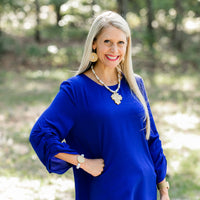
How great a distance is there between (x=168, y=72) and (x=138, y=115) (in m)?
10.7

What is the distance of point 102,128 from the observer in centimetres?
213

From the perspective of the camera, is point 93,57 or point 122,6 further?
point 122,6

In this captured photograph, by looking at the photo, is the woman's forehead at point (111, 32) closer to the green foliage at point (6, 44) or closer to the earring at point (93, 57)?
the earring at point (93, 57)

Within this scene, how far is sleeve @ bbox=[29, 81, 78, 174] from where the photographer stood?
2047 millimetres

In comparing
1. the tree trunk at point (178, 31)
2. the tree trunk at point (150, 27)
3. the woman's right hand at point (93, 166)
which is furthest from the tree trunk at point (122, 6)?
the woman's right hand at point (93, 166)

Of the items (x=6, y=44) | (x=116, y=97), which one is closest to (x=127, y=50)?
(x=116, y=97)

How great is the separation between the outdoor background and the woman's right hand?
170cm

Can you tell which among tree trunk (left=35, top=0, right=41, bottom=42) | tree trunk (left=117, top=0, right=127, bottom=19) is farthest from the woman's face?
tree trunk (left=35, top=0, right=41, bottom=42)

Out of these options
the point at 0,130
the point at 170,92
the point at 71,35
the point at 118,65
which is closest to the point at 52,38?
the point at 71,35

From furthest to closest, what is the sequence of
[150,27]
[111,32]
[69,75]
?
[150,27] < [69,75] < [111,32]

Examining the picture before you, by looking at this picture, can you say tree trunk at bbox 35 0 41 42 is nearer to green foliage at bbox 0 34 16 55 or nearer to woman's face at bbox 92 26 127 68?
green foliage at bbox 0 34 16 55

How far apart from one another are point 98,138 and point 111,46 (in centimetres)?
58

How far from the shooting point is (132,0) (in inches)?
713

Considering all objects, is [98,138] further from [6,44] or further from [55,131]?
[6,44]
